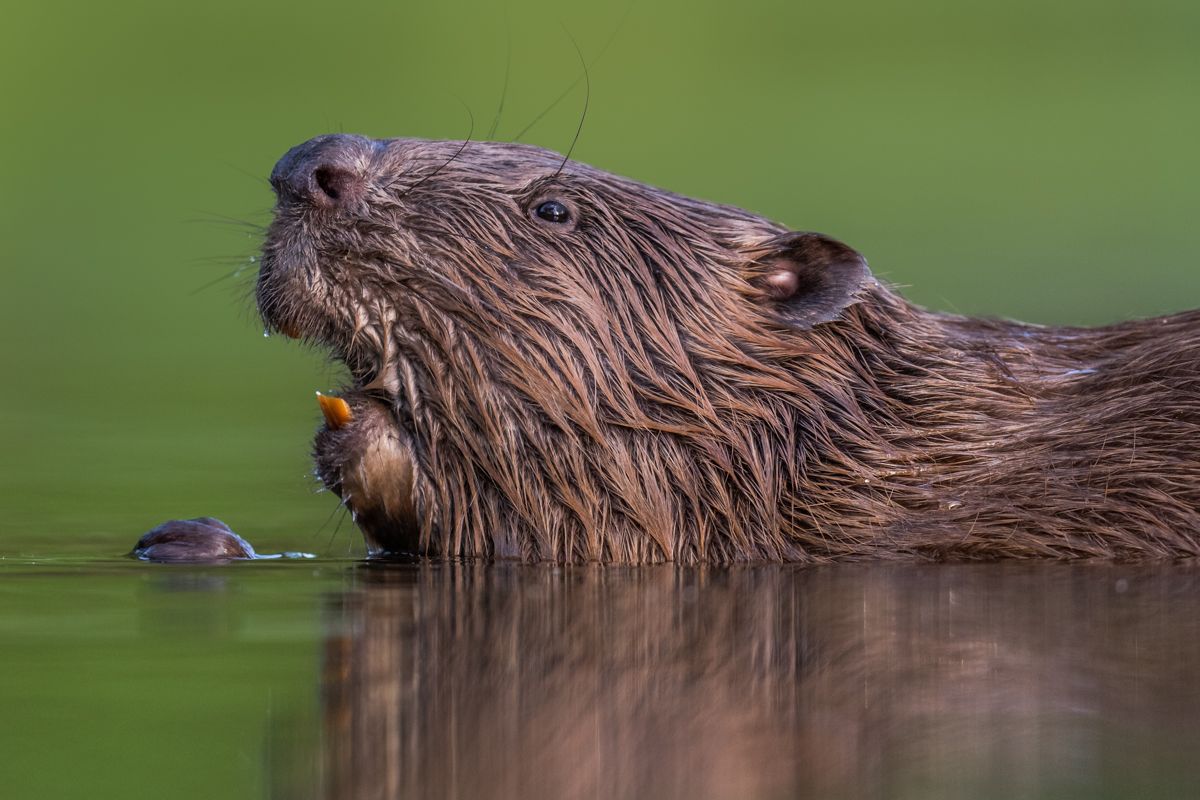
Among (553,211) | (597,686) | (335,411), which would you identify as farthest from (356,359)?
(597,686)

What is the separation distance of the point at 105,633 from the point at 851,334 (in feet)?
8.14

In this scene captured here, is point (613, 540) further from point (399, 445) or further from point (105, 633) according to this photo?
point (105, 633)

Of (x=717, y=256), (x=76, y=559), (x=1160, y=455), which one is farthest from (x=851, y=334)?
(x=76, y=559)

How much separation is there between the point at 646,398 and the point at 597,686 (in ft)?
6.79

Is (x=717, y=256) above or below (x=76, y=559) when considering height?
above

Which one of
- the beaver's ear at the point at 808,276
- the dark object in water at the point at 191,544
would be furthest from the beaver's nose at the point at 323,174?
the beaver's ear at the point at 808,276

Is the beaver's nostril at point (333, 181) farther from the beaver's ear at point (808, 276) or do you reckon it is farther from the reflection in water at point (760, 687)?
the beaver's ear at point (808, 276)

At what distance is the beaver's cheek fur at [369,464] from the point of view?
4797mm

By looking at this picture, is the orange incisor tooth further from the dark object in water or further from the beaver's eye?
the beaver's eye

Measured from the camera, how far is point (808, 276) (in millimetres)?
5188

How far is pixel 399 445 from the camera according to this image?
4832mm

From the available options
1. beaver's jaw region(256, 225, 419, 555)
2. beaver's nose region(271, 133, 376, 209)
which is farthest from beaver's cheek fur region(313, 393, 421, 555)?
beaver's nose region(271, 133, 376, 209)

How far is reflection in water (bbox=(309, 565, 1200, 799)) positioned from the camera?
228 centimetres

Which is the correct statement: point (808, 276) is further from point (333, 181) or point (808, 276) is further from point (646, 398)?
point (333, 181)
